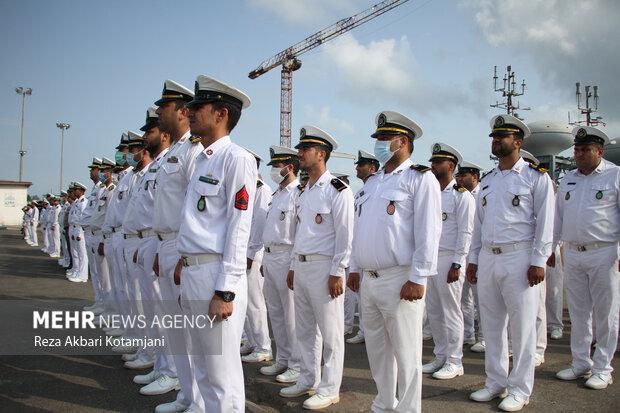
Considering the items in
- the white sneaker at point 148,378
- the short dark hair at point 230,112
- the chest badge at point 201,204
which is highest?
the short dark hair at point 230,112

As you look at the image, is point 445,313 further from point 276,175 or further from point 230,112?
point 230,112

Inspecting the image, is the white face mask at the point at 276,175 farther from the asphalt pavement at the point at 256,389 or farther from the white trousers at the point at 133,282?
the asphalt pavement at the point at 256,389

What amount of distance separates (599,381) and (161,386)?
14.5 feet

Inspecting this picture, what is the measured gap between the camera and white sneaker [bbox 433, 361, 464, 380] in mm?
5359

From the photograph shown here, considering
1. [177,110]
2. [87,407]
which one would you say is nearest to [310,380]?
[87,407]

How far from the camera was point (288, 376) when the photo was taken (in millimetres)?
5219

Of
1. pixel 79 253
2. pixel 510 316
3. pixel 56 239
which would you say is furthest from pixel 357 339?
pixel 56 239

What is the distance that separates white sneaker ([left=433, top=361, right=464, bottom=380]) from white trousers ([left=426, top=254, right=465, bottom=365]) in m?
0.06

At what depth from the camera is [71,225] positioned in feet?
45.1

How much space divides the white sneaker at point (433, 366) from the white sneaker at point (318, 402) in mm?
1535

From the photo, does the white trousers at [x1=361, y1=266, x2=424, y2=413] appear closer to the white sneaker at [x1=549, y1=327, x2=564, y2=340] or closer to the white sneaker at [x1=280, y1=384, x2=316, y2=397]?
the white sneaker at [x1=280, y1=384, x2=316, y2=397]

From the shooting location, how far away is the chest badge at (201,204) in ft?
10.6

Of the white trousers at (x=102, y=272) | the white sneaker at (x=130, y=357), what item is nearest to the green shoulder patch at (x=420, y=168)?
the white sneaker at (x=130, y=357)

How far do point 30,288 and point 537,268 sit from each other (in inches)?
448
